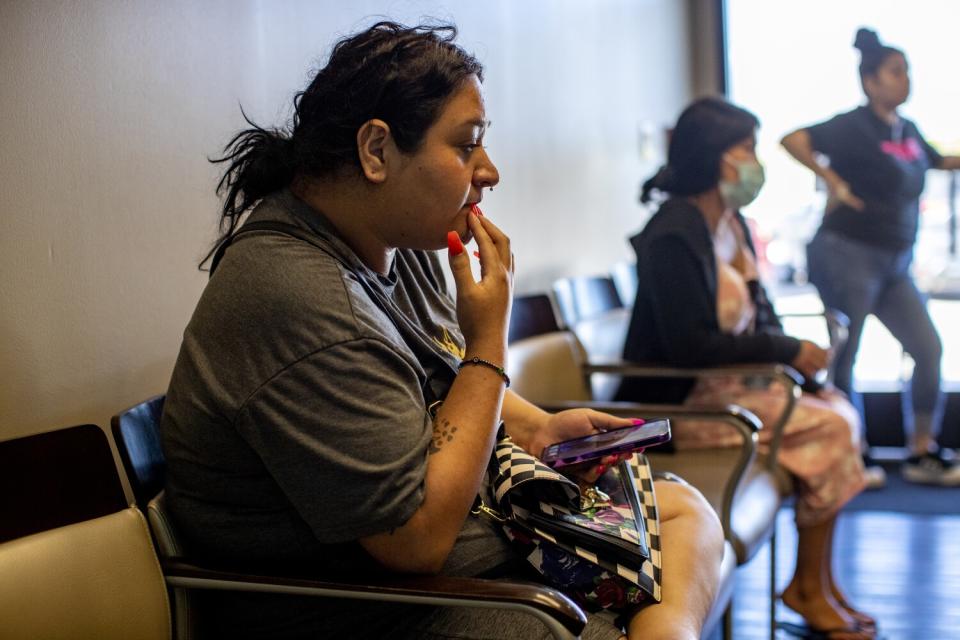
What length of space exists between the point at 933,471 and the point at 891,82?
1.52 metres

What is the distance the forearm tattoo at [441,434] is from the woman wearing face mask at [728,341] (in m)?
1.33

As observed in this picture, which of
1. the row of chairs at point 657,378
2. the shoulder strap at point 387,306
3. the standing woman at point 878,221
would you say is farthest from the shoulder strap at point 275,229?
the standing woman at point 878,221

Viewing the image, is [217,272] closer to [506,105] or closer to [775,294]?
[506,105]

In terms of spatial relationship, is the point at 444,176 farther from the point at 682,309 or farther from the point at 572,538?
the point at 682,309

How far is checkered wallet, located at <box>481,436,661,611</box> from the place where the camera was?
126 centimetres

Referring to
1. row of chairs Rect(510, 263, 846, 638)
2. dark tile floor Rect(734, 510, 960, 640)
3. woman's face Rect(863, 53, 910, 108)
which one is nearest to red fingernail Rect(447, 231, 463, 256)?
row of chairs Rect(510, 263, 846, 638)

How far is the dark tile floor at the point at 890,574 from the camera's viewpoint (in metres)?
2.57

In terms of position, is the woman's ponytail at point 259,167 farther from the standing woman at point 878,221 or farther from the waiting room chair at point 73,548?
the standing woman at point 878,221

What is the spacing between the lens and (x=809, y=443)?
7.90ft

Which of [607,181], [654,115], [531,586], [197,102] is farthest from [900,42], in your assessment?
[531,586]

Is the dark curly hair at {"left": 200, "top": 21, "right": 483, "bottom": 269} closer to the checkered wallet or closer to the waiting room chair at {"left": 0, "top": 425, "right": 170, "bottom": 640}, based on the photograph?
the waiting room chair at {"left": 0, "top": 425, "right": 170, "bottom": 640}

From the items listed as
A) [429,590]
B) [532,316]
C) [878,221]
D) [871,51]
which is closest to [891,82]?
[871,51]

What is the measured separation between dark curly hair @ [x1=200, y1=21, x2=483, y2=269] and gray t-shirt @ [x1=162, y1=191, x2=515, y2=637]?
0.06 metres

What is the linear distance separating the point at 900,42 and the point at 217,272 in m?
4.03
